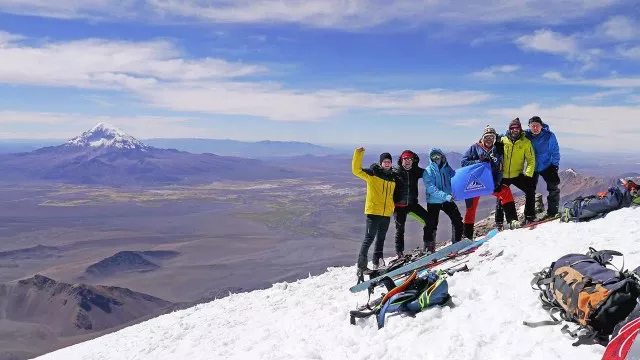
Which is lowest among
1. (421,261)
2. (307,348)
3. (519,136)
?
(307,348)

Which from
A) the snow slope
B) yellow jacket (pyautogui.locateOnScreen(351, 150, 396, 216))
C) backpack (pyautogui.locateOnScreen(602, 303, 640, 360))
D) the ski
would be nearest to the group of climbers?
yellow jacket (pyautogui.locateOnScreen(351, 150, 396, 216))

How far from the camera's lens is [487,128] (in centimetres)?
1266

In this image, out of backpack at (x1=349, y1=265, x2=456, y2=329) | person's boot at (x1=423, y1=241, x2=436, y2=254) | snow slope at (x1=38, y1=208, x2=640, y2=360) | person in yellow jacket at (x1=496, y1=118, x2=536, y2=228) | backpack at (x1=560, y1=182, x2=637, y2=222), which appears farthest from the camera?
person's boot at (x1=423, y1=241, x2=436, y2=254)

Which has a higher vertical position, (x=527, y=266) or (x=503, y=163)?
(x=503, y=163)

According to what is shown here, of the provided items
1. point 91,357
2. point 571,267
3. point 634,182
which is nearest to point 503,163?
point 634,182

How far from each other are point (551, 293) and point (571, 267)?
46 centimetres

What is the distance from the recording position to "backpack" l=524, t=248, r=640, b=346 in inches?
210

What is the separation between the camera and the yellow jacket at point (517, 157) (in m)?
12.6

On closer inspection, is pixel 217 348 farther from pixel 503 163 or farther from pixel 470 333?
pixel 503 163

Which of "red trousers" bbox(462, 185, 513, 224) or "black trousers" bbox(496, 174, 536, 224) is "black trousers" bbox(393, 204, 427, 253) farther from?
"black trousers" bbox(496, 174, 536, 224)

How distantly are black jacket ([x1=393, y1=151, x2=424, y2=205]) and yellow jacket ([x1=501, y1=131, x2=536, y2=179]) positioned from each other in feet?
8.35

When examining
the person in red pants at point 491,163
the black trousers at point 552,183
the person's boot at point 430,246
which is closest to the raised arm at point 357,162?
the person's boot at point 430,246

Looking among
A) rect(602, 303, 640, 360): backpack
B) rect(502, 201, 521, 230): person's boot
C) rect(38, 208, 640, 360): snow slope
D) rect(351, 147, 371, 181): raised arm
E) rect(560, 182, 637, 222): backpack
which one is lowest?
rect(38, 208, 640, 360): snow slope

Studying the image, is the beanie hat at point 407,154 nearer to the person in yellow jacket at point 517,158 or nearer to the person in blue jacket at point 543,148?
the person in yellow jacket at point 517,158
